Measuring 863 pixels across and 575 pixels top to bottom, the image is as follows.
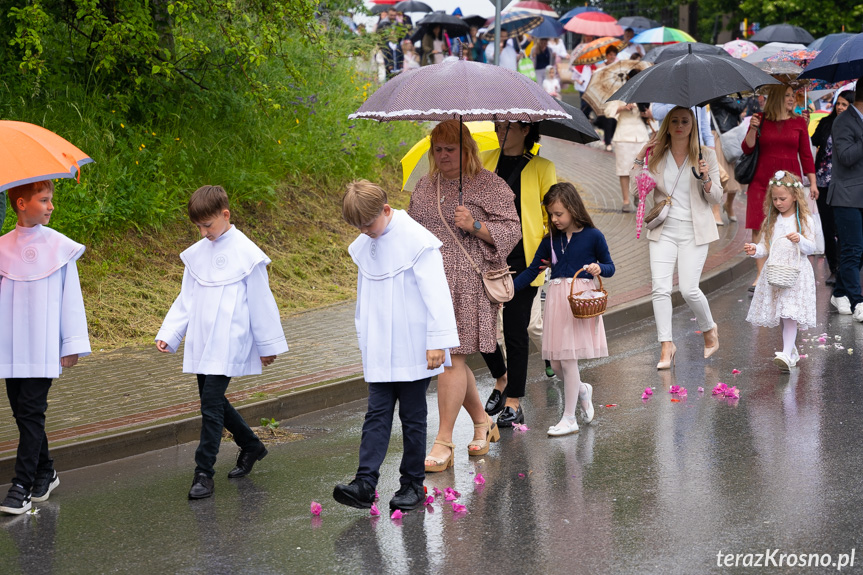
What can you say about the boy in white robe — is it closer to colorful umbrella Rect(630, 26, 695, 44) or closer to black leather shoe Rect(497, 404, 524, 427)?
black leather shoe Rect(497, 404, 524, 427)

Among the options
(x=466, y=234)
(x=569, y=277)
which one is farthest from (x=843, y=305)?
(x=466, y=234)

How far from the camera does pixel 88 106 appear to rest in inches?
446

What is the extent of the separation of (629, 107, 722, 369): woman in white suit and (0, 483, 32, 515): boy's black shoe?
4692 millimetres

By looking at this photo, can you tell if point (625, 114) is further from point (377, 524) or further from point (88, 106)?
point (377, 524)

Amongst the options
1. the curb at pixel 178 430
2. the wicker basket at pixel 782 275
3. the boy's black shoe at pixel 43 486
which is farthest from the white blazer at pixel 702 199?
the boy's black shoe at pixel 43 486

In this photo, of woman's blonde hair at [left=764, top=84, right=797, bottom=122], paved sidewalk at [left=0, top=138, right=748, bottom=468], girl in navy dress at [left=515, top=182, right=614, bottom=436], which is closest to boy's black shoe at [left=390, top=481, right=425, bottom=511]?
girl in navy dress at [left=515, top=182, right=614, bottom=436]

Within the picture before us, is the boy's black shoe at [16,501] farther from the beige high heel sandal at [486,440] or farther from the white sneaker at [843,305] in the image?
the white sneaker at [843,305]

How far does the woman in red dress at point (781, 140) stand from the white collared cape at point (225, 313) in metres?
6.13

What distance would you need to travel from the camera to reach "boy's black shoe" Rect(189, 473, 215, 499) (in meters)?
5.63

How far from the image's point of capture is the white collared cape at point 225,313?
5.68m

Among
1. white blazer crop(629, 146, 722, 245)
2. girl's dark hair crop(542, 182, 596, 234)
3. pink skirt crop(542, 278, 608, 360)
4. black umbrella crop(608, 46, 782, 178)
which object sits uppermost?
black umbrella crop(608, 46, 782, 178)

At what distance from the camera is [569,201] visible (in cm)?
669

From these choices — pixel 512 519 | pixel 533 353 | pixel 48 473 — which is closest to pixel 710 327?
pixel 533 353

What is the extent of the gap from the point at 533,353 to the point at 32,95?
5749 millimetres
